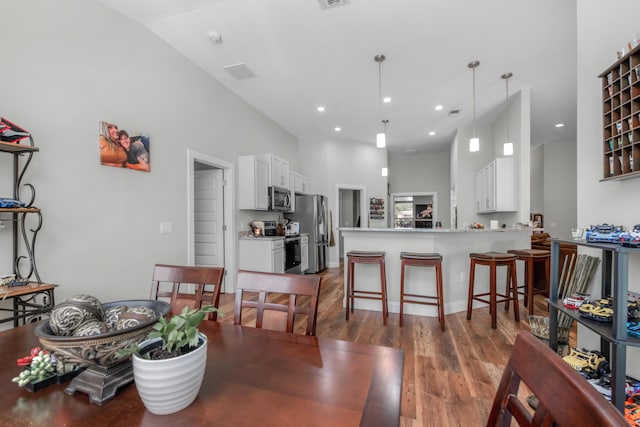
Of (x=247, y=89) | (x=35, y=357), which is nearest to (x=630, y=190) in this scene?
(x=35, y=357)

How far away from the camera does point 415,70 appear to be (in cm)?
388

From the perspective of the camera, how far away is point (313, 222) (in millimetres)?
6117

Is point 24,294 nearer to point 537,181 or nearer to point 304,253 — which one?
point 304,253

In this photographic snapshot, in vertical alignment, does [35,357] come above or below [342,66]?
below

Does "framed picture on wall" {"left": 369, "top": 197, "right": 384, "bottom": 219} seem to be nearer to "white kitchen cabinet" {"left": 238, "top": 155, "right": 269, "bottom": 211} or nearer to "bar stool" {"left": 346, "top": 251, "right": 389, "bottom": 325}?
"white kitchen cabinet" {"left": 238, "top": 155, "right": 269, "bottom": 211}

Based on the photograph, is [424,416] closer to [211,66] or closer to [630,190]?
[630,190]

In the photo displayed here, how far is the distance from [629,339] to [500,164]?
4195mm

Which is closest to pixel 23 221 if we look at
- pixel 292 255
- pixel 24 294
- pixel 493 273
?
pixel 24 294

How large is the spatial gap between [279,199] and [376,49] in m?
3.02

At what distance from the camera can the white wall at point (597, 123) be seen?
1.61m

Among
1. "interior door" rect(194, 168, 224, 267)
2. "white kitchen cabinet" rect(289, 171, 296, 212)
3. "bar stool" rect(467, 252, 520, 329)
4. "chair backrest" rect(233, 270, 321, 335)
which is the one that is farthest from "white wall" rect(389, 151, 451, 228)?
"chair backrest" rect(233, 270, 321, 335)

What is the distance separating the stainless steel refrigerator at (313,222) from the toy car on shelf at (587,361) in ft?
15.4

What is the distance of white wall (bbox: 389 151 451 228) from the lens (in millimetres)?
8523

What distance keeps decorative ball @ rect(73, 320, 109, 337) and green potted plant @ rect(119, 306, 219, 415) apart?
0.44 ft
